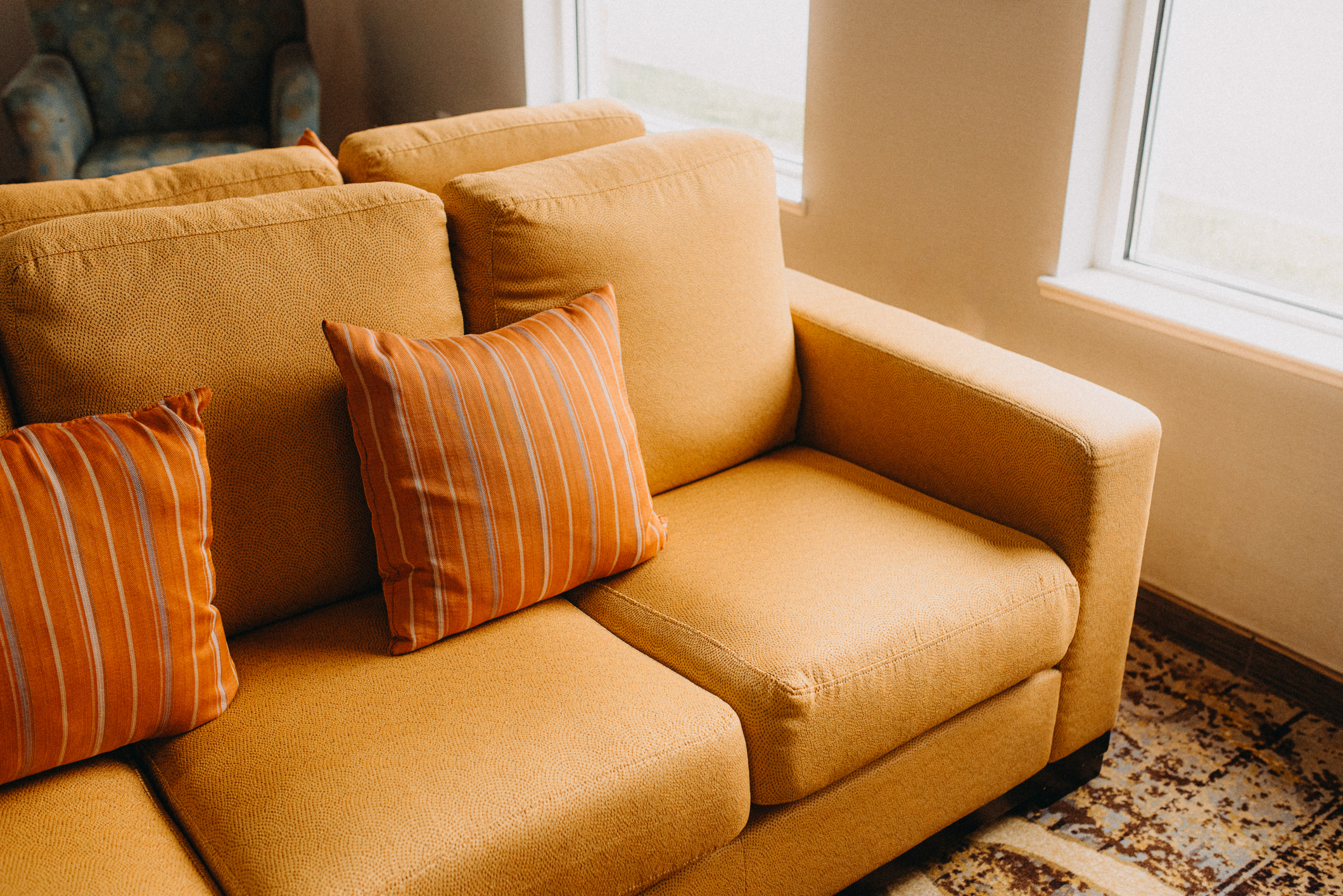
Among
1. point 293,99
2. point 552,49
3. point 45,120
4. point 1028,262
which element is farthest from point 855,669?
point 45,120

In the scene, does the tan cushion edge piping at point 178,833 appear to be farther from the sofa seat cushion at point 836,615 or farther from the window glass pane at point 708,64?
the window glass pane at point 708,64

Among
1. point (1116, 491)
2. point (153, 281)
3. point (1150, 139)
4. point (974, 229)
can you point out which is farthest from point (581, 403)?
point (1150, 139)

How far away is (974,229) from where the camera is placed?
7.27ft

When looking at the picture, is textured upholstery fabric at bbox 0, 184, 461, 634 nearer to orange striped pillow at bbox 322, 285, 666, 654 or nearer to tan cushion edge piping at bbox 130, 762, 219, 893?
orange striped pillow at bbox 322, 285, 666, 654

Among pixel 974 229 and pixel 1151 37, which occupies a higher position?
pixel 1151 37

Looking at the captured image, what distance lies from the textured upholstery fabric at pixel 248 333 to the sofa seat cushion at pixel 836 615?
38 cm

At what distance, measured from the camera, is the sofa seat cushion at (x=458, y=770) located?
1063mm

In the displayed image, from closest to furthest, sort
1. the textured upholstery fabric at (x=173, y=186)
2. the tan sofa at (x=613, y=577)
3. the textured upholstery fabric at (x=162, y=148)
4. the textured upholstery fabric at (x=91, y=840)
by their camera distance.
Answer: the textured upholstery fabric at (x=91, y=840)
the tan sofa at (x=613, y=577)
the textured upholstery fabric at (x=173, y=186)
the textured upholstery fabric at (x=162, y=148)

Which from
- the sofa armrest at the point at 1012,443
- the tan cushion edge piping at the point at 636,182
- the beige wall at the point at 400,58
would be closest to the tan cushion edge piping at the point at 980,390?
the sofa armrest at the point at 1012,443

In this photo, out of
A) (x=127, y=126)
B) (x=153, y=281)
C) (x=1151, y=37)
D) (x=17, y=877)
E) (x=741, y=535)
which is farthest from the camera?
(x=127, y=126)

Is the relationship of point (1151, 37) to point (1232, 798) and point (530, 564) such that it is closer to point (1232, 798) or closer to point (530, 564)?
point (1232, 798)

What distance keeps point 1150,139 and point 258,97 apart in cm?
297

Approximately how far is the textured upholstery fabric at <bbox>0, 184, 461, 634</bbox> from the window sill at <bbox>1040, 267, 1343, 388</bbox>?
120cm

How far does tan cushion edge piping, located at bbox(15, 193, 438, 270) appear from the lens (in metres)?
1.29
